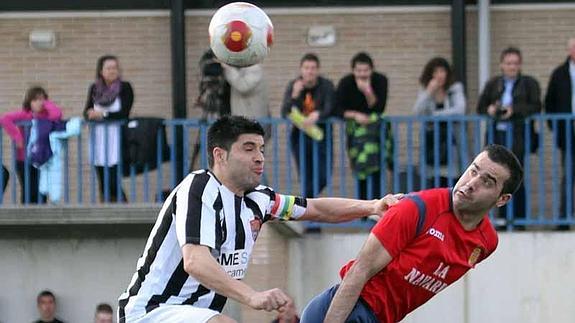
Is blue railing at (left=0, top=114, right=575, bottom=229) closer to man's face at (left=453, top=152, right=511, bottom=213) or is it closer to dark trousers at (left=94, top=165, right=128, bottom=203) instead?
dark trousers at (left=94, top=165, right=128, bottom=203)

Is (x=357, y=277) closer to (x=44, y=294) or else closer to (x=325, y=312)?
(x=325, y=312)

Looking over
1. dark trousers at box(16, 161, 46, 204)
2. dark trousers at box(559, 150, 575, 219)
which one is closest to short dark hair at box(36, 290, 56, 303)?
dark trousers at box(16, 161, 46, 204)

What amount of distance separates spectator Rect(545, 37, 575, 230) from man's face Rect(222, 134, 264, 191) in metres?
6.79

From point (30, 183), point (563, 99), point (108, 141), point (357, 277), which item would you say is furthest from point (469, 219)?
point (30, 183)

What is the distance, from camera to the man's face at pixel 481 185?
27.3ft

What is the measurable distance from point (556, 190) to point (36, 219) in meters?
4.80

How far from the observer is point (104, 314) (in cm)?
1467

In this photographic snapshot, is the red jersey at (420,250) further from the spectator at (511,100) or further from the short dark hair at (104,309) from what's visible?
the short dark hair at (104,309)

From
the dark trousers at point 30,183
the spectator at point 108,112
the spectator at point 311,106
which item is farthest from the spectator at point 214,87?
the dark trousers at point 30,183

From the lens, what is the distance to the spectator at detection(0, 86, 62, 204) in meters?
14.6

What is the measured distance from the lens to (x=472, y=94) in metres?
17.1

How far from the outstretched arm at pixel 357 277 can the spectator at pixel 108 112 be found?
20.6 feet

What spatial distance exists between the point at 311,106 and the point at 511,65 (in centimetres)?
182

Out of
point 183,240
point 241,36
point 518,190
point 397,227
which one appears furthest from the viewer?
point 518,190
